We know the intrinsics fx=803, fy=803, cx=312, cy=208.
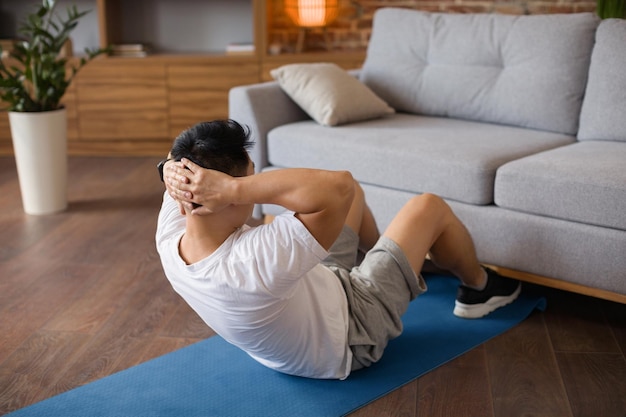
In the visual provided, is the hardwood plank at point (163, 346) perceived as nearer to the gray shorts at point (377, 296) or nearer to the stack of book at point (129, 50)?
the gray shorts at point (377, 296)

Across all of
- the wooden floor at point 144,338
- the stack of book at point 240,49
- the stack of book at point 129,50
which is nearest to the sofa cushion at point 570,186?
the wooden floor at point 144,338

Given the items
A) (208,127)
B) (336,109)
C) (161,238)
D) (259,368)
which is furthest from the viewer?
(336,109)

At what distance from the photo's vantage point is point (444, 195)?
2.75m

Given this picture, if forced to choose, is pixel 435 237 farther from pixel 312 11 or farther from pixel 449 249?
pixel 312 11

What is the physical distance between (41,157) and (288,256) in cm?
229

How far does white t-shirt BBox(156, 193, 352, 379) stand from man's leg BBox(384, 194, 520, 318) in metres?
0.30

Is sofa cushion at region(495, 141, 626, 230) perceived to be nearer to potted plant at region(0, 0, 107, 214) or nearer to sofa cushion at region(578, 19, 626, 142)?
sofa cushion at region(578, 19, 626, 142)

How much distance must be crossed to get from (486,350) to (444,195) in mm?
624

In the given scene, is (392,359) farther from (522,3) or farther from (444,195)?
(522,3)

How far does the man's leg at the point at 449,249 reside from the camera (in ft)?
7.34

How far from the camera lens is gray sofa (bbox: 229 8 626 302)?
2.47 m

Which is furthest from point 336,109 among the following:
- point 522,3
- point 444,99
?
point 522,3

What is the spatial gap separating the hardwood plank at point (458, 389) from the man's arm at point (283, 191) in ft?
2.08

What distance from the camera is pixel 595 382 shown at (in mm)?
2148
